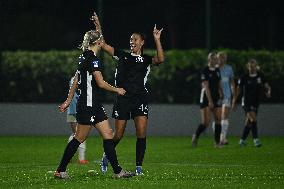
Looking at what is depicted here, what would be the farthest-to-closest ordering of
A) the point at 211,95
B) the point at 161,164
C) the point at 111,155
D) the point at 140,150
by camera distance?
the point at 211,95
the point at 161,164
the point at 140,150
the point at 111,155

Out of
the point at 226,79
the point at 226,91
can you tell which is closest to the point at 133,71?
the point at 226,79

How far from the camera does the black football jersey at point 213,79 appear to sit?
25.1 m

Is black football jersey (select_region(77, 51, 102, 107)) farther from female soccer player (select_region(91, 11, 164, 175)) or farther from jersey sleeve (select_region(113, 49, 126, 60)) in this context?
jersey sleeve (select_region(113, 49, 126, 60))

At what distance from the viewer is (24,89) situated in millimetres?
31547

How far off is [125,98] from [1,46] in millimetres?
15757

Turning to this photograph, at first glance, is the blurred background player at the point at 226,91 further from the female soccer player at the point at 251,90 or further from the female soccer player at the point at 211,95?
the female soccer player at the point at 211,95

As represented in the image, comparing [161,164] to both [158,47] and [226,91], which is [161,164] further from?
[226,91]

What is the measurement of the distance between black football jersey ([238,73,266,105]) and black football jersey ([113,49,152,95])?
910 centimetres

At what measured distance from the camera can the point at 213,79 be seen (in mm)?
25203

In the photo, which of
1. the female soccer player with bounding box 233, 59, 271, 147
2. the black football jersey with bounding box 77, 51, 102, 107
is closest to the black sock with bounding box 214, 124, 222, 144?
the female soccer player with bounding box 233, 59, 271, 147

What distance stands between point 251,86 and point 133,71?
9.25m

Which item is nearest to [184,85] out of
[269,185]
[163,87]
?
[163,87]

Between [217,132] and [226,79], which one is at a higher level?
[226,79]

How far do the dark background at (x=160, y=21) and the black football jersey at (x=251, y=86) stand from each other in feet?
18.3
